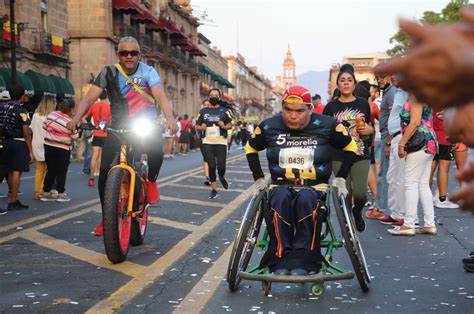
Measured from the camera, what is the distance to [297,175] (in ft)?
15.5

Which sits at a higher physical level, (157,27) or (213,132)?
(157,27)

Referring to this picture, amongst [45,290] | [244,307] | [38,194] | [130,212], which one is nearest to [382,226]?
[130,212]

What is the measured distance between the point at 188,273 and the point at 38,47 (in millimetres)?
26694

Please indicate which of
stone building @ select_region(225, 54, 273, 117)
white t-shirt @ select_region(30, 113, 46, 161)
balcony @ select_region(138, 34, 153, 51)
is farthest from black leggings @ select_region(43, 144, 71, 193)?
stone building @ select_region(225, 54, 273, 117)

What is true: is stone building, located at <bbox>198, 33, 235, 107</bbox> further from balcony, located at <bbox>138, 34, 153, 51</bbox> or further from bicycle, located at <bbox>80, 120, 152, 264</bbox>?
bicycle, located at <bbox>80, 120, 152, 264</bbox>

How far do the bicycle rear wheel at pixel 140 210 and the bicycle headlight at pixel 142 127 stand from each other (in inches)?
15.4

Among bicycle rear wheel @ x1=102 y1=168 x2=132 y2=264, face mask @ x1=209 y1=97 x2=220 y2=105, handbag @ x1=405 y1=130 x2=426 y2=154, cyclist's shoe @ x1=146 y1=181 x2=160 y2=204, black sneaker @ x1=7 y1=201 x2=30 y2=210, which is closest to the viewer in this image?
bicycle rear wheel @ x1=102 y1=168 x2=132 y2=264

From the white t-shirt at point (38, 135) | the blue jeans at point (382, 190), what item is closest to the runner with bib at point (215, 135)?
the white t-shirt at point (38, 135)

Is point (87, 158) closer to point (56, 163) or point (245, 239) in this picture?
point (56, 163)

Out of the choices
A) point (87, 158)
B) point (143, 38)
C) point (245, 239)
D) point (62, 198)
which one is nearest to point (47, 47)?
point (87, 158)

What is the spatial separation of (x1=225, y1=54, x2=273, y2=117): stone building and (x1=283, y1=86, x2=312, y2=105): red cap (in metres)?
104

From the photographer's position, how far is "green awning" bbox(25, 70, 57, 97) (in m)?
28.4

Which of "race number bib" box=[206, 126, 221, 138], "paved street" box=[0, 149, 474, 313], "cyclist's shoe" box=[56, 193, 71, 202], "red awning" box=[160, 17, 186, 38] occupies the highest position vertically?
"red awning" box=[160, 17, 186, 38]

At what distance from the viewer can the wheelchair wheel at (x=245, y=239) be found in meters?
4.25
